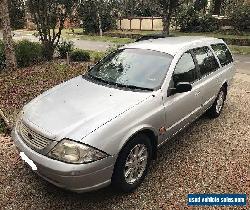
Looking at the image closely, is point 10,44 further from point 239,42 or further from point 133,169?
point 239,42

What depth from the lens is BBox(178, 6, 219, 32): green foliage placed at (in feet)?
89.2

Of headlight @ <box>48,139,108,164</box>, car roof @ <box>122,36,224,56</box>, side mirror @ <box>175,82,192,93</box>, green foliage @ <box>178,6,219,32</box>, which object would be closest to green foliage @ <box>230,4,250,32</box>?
green foliage @ <box>178,6,219,32</box>

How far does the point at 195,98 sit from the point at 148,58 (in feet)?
3.58

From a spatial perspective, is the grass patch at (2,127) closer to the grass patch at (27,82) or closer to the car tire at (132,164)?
the grass patch at (27,82)

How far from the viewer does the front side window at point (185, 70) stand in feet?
16.0

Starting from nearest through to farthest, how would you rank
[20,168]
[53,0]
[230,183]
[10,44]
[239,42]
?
[230,183] < [20,168] < [10,44] < [53,0] < [239,42]

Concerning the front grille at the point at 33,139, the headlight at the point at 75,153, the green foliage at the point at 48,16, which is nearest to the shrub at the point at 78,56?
the green foliage at the point at 48,16

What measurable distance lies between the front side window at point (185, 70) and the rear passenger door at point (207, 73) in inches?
8.8

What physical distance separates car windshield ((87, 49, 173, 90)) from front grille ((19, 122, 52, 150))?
146 centimetres

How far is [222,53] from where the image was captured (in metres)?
6.63

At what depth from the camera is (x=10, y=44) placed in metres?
10.6

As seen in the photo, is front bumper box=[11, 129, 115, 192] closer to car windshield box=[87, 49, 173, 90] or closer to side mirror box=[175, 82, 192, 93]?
car windshield box=[87, 49, 173, 90]

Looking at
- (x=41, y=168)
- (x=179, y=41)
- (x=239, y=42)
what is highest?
(x=179, y=41)

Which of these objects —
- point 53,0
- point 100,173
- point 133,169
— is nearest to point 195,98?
point 133,169
